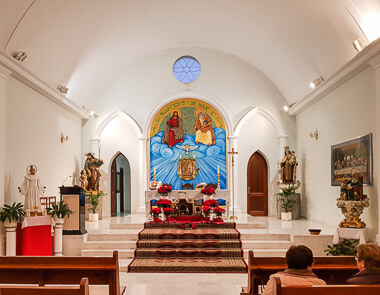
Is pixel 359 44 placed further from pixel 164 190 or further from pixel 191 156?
pixel 191 156

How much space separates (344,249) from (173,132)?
329 inches

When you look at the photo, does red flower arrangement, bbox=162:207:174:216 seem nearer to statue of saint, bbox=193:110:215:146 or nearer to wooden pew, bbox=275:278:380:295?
statue of saint, bbox=193:110:215:146

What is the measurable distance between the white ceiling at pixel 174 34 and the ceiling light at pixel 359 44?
0.35 ft

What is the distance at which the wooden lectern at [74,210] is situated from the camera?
31.7 ft

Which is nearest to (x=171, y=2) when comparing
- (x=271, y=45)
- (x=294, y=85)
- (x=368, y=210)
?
(x=271, y=45)

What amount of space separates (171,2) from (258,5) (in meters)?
2.38

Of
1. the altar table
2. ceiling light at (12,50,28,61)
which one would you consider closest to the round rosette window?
ceiling light at (12,50,28,61)

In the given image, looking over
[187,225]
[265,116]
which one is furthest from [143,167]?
[187,225]

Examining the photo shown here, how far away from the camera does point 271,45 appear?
13.3 meters

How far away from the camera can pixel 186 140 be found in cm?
1540

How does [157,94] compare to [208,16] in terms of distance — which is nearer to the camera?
[208,16]

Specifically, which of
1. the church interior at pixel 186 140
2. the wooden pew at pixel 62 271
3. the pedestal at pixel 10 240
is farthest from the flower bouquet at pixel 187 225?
the wooden pew at pixel 62 271

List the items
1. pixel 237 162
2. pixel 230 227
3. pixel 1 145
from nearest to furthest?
pixel 1 145
pixel 230 227
pixel 237 162

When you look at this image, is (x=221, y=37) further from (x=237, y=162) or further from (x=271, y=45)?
(x=237, y=162)
